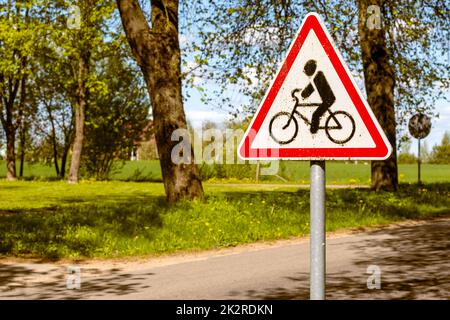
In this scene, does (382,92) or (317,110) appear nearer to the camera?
(317,110)

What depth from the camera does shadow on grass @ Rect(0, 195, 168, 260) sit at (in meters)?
11.5

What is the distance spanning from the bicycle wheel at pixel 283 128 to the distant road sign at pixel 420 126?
23.4 meters

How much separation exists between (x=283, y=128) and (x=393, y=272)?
227 inches

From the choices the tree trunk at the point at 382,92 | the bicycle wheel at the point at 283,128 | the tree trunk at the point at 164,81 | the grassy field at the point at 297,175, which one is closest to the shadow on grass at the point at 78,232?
the tree trunk at the point at 164,81

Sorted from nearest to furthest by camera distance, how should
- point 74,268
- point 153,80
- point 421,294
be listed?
point 421,294 → point 74,268 → point 153,80

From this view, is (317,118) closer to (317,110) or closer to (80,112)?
(317,110)

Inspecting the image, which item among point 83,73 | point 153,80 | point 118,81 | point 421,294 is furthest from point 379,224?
point 118,81

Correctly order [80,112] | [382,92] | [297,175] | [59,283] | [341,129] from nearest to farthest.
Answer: [341,129]
[59,283]
[382,92]
[80,112]
[297,175]

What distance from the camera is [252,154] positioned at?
4012 millimetres

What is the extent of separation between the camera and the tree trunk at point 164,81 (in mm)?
15391

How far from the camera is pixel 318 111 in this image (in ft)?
12.5

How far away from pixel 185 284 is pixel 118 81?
114ft

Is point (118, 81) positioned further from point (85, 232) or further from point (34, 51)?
point (85, 232)

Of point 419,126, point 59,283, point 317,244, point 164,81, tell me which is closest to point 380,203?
point 164,81
